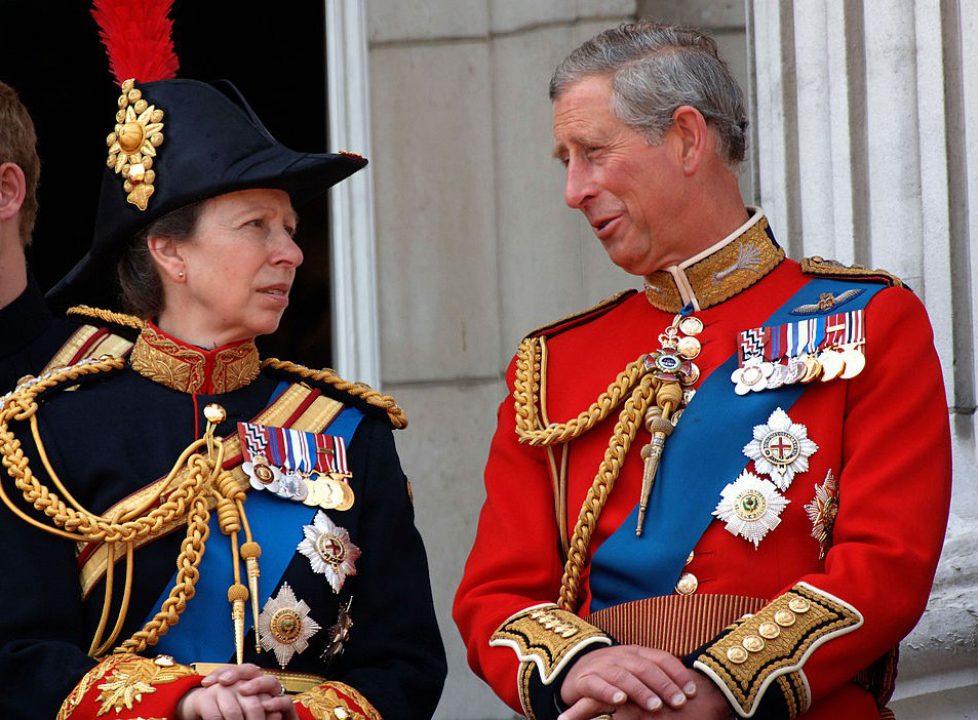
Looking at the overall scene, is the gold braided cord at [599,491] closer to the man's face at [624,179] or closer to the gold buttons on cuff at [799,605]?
the man's face at [624,179]

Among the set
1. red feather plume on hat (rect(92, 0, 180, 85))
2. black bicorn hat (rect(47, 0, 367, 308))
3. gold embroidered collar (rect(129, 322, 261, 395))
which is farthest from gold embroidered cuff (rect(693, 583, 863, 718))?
red feather plume on hat (rect(92, 0, 180, 85))

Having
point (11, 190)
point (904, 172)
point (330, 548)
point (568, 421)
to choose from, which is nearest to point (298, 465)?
point (330, 548)

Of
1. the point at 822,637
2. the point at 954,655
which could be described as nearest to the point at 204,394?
the point at 822,637

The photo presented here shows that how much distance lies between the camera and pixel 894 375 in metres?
3.18

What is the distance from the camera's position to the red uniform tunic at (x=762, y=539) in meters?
3.01

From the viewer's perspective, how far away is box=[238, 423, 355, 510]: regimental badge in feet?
11.3

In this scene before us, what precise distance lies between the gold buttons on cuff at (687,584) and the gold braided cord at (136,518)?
0.81m

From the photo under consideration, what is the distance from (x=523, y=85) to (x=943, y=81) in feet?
4.84

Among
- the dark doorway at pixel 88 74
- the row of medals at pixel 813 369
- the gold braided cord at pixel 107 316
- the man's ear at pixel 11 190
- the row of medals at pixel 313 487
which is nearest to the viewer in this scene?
the row of medals at pixel 813 369

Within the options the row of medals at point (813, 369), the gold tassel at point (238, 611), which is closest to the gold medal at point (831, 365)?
the row of medals at point (813, 369)

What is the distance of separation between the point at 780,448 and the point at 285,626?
0.89 meters

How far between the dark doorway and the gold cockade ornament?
2.21 metres

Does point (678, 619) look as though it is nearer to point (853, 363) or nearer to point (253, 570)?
point (853, 363)

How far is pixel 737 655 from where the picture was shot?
2.98 m
